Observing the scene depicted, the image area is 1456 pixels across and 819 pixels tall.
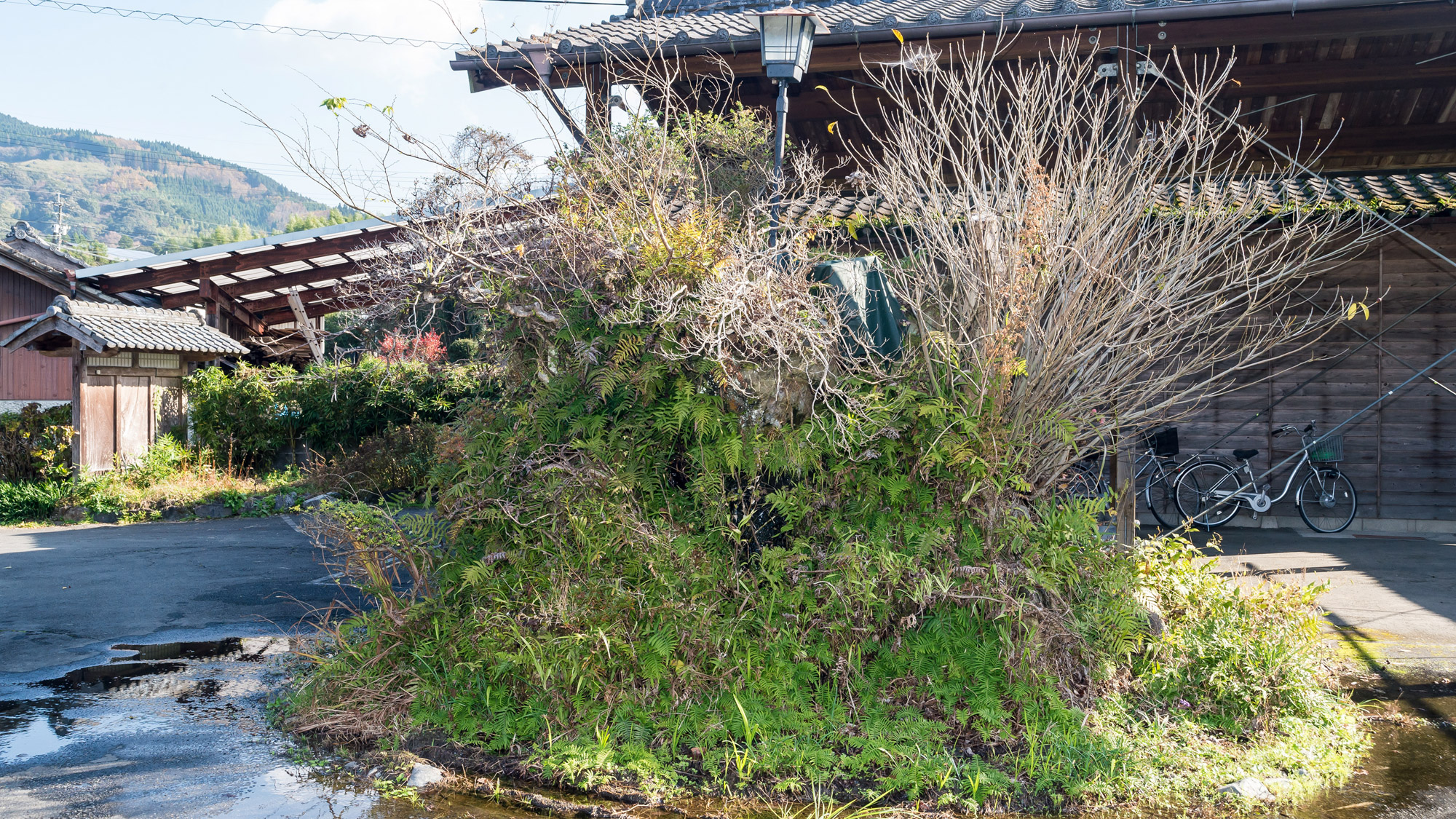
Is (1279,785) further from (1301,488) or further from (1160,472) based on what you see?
(1301,488)

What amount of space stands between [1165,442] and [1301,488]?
5.10ft

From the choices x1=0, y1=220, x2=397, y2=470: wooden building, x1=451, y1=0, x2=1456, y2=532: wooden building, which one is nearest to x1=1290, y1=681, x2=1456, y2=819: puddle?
x1=451, y1=0, x2=1456, y2=532: wooden building

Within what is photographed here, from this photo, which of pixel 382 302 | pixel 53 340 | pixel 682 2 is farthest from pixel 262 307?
pixel 382 302

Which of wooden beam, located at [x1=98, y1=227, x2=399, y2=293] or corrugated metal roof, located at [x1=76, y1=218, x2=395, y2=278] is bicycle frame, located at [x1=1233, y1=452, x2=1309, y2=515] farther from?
corrugated metal roof, located at [x1=76, y1=218, x2=395, y2=278]

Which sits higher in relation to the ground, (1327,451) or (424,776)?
(1327,451)

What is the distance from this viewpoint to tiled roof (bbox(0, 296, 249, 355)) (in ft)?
Answer: 39.7

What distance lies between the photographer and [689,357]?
468 centimetres

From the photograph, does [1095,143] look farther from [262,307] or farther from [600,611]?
[262,307]

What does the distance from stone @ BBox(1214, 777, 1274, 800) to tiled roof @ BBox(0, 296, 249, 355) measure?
45.6ft

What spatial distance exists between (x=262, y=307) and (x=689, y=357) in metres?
16.9

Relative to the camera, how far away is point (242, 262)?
50.7 feet

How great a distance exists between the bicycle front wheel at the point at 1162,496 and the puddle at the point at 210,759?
16.5ft

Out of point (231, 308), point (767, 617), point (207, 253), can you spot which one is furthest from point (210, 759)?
point (231, 308)

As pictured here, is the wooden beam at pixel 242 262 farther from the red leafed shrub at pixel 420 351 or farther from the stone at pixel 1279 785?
the stone at pixel 1279 785
